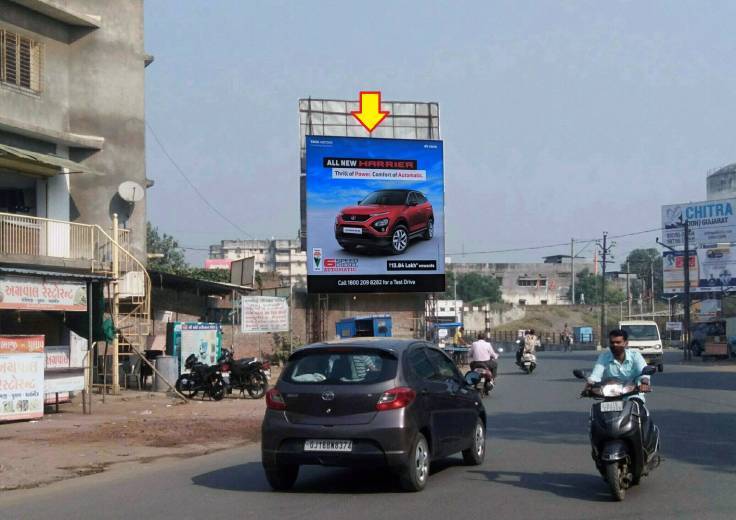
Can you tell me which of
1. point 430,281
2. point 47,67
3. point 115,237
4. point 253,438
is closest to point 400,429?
point 253,438

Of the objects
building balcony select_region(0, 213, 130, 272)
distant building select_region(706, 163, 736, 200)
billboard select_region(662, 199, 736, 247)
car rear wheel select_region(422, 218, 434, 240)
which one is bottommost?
building balcony select_region(0, 213, 130, 272)

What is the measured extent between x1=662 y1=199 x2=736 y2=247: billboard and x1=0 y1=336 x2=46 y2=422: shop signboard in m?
69.7

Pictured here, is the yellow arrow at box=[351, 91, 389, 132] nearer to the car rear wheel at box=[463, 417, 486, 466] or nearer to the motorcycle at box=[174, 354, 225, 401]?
the motorcycle at box=[174, 354, 225, 401]

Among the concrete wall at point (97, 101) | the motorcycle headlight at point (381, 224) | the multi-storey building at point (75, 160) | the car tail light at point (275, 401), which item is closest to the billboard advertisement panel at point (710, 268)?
the motorcycle headlight at point (381, 224)

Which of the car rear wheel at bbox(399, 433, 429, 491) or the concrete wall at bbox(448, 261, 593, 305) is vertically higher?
the concrete wall at bbox(448, 261, 593, 305)

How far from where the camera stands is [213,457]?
13.5 metres

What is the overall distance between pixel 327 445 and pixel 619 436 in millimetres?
2761

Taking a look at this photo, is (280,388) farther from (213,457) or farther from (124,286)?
(124,286)

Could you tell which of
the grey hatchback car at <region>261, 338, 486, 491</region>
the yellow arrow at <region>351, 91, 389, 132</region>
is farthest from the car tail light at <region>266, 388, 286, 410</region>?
the yellow arrow at <region>351, 91, 389, 132</region>

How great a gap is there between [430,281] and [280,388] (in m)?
23.8

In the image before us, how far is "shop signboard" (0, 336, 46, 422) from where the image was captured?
57.9 ft

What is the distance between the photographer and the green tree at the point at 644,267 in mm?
137750

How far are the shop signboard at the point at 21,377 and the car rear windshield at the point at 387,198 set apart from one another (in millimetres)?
15384

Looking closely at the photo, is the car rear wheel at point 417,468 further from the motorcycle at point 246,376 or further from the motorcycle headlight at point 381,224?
the motorcycle headlight at point 381,224
